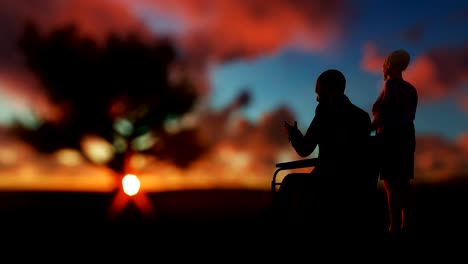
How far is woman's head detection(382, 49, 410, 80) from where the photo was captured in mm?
5805

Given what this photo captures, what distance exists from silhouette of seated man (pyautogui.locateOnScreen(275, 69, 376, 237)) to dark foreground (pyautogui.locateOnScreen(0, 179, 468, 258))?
24cm

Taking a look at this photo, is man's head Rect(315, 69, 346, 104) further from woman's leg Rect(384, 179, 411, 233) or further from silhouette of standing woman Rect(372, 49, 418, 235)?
woman's leg Rect(384, 179, 411, 233)

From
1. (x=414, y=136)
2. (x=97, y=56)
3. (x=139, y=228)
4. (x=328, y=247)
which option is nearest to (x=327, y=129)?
(x=328, y=247)

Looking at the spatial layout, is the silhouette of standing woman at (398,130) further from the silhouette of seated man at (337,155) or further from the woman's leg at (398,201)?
the silhouette of seated man at (337,155)

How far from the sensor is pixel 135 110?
76.9 feet

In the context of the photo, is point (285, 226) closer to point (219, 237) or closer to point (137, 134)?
point (219, 237)

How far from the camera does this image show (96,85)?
72.8 ft

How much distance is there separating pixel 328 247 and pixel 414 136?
91.8 inches

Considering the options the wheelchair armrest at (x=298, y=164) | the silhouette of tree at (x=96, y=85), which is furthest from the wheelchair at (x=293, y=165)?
the silhouette of tree at (x=96, y=85)

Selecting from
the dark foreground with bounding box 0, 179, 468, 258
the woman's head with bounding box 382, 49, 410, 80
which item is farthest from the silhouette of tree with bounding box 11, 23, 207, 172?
the woman's head with bounding box 382, 49, 410, 80

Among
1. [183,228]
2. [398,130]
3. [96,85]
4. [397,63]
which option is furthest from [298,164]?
[96,85]

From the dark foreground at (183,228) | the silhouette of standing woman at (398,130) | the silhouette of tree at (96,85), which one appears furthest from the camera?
the silhouette of tree at (96,85)

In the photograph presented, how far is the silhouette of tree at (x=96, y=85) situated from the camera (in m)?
22.2

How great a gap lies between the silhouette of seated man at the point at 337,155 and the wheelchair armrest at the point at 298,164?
125 mm
